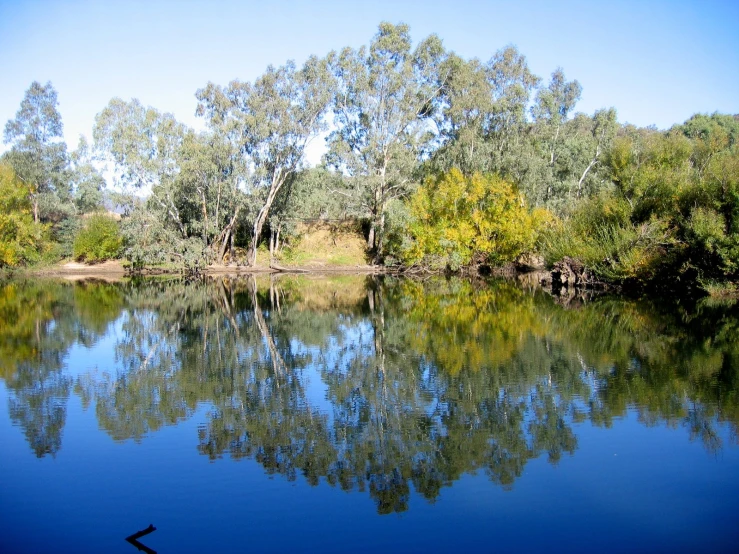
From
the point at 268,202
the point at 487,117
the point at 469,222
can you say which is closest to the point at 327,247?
the point at 268,202

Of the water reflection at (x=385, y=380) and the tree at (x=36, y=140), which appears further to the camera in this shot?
the tree at (x=36, y=140)

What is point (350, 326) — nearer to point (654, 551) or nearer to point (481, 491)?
point (481, 491)

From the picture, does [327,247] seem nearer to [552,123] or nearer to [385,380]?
[552,123]

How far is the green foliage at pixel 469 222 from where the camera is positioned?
42.1m

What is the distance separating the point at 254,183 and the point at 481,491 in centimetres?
3868

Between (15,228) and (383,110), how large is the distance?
1023 inches

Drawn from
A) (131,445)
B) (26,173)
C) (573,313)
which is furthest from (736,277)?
(26,173)

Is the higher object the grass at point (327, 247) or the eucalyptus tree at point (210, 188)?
the eucalyptus tree at point (210, 188)

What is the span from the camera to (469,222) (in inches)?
1690

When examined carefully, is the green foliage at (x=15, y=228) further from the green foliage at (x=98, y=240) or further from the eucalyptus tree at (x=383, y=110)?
the eucalyptus tree at (x=383, y=110)

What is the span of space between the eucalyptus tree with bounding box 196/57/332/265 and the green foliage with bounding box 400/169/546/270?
909 centimetres

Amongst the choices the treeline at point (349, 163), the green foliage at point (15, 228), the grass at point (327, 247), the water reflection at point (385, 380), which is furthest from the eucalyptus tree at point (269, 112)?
the water reflection at point (385, 380)

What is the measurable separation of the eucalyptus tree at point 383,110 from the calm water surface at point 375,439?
27565 mm

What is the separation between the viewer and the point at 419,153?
160 feet
